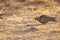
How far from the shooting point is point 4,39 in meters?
2.93

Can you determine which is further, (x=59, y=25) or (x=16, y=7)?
(x=16, y=7)

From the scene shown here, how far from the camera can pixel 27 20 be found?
140 inches

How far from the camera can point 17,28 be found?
10.7 ft

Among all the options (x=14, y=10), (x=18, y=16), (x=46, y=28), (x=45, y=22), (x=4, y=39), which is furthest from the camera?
(x=14, y=10)

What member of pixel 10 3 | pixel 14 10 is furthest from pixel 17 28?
pixel 10 3

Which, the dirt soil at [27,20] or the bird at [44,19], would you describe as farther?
the bird at [44,19]

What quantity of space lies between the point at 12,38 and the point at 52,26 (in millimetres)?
744

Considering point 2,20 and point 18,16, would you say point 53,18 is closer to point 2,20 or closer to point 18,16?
point 18,16

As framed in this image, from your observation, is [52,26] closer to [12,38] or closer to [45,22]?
[45,22]

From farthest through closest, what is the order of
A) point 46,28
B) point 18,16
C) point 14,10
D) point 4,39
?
1. point 14,10
2. point 18,16
3. point 46,28
4. point 4,39

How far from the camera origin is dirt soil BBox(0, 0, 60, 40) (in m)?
3.04

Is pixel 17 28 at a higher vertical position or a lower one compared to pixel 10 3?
lower

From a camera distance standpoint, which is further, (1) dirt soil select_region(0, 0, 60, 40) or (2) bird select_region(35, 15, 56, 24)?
(2) bird select_region(35, 15, 56, 24)

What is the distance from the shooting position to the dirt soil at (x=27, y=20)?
3041mm
